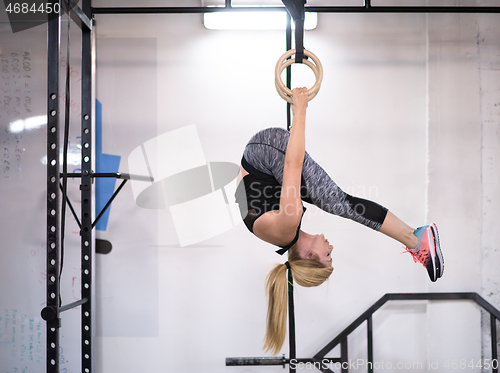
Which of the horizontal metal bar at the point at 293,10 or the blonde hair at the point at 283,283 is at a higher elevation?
the horizontal metal bar at the point at 293,10

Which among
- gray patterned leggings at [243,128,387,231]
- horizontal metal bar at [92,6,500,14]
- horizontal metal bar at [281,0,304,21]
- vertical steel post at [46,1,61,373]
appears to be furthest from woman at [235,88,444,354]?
horizontal metal bar at [92,6,500,14]

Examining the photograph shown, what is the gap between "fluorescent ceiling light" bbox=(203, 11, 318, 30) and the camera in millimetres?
2736

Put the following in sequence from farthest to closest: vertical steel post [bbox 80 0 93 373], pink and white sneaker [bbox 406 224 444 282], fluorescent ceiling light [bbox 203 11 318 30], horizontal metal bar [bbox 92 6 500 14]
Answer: fluorescent ceiling light [bbox 203 11 318 30]
horizontal metal bar [bbox 92 6 500 14]
vertical steel post [bbox 80 0 93 373]
pink and white sneaker [bbox 406 224 444 282]

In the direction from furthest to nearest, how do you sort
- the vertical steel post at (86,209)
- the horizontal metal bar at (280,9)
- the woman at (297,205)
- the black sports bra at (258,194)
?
the horizontal metal bar at (280,9) → the vertical steel post at (86,209) → the black sports bra at (258,194) → the woman at (297,205)

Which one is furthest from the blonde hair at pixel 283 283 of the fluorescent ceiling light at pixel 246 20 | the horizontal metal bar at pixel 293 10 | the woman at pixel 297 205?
the fluorescent ceiling light at pixel 246 20

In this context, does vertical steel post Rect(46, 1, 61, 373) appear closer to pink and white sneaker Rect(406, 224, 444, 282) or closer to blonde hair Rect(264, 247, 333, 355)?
blonde hair Rect(264, 247, 333, 355)

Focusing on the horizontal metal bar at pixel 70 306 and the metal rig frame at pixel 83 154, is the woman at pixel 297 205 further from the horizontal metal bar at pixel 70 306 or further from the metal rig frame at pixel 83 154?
the horizontal metal bar at pixel 70 306

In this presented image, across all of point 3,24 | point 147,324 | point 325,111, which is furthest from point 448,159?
point 3,24

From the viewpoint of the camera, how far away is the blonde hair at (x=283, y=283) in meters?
2.04

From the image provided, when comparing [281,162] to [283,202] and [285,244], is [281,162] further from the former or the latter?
[285,244]

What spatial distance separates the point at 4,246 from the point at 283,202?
8.06 ft

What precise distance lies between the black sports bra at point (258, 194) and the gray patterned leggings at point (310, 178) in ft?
0.10

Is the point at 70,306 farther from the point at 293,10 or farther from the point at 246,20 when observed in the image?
the point at 246,20

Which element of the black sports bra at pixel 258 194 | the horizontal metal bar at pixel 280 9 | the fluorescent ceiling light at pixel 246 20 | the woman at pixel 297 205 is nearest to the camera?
the woman at pixel 297 205
